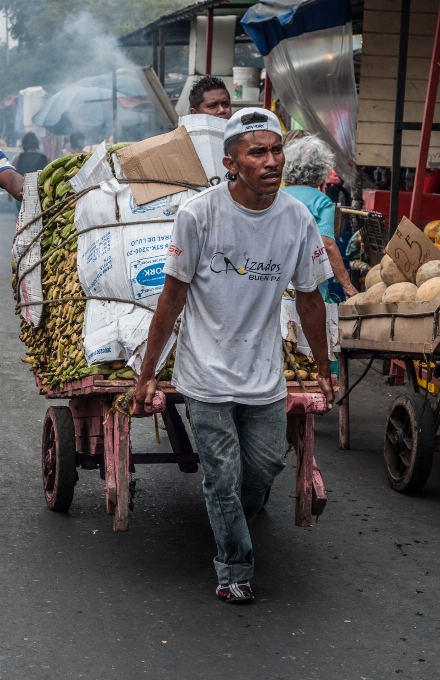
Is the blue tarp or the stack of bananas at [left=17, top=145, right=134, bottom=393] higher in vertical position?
the blue tarp

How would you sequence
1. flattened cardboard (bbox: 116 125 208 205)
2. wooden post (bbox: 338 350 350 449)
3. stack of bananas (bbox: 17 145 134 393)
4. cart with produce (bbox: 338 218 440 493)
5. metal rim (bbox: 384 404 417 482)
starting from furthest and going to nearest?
wooden post (bbox: 338 350 350 449) < metal rim (bbox: 384 404 417 482) < cart with produce (bbox: 338 218 440 493) < stack of bananas (bbox: 17 145 134 393) < flattened cardboard (bbox: 116 125 208 205)

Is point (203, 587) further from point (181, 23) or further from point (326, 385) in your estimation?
point (181, 23)

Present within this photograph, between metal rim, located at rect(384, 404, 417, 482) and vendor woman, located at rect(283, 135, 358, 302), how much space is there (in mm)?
788

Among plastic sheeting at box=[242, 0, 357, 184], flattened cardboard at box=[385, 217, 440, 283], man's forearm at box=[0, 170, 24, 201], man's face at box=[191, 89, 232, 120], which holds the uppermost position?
plastic sheeting at box=[242, 0, 357, 184]

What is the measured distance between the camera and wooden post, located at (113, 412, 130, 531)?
446cm

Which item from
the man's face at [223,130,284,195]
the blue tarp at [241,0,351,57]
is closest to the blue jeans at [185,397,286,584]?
the man's face at [223,130,284,195]

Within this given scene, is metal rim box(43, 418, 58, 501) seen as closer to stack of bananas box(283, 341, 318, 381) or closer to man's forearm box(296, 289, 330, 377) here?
stack of bananas box(283, 341, 318, 381)

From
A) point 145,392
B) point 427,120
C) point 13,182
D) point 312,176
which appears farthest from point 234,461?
point 427,120

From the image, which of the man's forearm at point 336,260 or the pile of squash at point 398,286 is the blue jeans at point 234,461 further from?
the man's forearm at point 336,260

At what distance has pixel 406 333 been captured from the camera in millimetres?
5750

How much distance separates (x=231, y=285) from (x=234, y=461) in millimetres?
687

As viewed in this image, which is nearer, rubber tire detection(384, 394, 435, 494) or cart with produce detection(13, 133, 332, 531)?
cart with produce detection(13, 133, 332, 531)

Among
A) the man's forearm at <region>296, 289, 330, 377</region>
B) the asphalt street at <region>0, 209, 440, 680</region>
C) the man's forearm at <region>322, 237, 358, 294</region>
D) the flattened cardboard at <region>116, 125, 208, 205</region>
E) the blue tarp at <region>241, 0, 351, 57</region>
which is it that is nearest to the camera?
the asphalt street at <region>0, 209, 440, 680</region>

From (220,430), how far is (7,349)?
680cm
